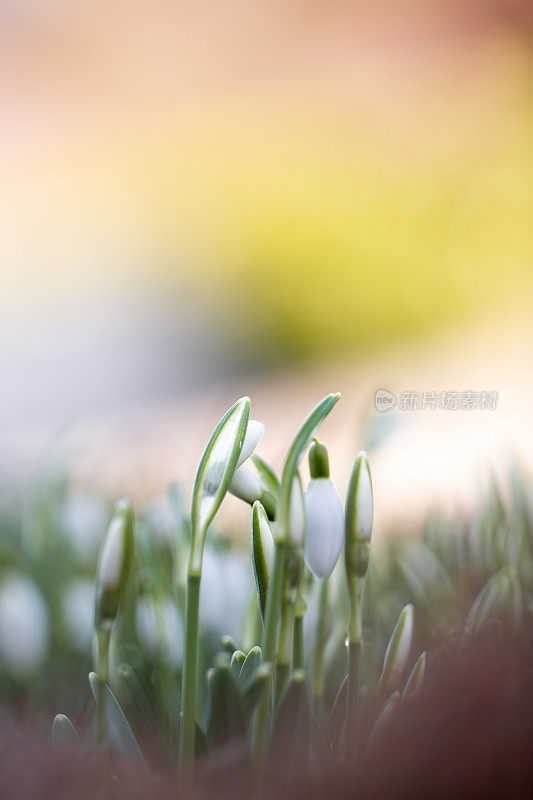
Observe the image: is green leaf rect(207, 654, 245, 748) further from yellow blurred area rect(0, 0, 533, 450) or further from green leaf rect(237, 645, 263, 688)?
yellow blurred area rect(0, 0, 533, 450)

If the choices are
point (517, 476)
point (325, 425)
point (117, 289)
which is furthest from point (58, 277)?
point (517, 476)

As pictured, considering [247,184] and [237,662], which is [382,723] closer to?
[237,662]

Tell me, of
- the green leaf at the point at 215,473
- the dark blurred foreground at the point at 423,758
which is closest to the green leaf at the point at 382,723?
the dark blurred foreground at the point at 423,758

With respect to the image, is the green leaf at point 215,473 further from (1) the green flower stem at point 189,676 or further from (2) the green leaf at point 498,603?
(2) the green leaf at point 498,603

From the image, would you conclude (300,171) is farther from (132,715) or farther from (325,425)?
(132,715)

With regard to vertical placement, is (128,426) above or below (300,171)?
below

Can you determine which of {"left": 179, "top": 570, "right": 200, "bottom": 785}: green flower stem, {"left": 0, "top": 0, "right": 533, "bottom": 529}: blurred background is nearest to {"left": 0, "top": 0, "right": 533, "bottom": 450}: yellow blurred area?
{"left": 0, "top": 0, "right": 533, "bottom": 529}: blurred background
